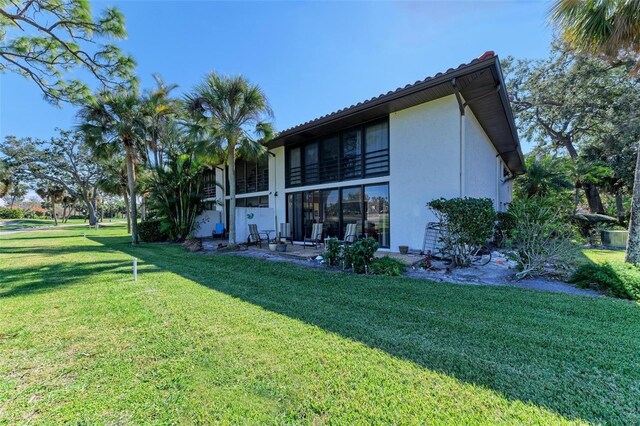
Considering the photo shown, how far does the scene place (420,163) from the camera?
903 centimetres

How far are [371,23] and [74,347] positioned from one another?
10.9m

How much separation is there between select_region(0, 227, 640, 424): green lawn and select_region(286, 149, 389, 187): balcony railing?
18.8ft

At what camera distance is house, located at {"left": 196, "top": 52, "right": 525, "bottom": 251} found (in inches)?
324

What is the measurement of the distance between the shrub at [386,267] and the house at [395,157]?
8.69ft

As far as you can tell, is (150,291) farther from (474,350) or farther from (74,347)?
(474,350)

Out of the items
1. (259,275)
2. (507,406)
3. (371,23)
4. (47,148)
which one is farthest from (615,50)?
(47,148)


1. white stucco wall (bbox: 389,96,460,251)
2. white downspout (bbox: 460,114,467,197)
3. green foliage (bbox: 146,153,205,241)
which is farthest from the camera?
green foliage (bbox: 146,153,205,241)

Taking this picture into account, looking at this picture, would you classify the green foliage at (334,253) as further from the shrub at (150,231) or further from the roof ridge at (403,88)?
the shrub at (150,231)

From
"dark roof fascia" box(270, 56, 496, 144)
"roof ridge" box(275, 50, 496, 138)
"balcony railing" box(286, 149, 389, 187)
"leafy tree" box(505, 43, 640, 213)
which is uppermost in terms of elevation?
"leafy tree" box(505, 43, 640, 213)

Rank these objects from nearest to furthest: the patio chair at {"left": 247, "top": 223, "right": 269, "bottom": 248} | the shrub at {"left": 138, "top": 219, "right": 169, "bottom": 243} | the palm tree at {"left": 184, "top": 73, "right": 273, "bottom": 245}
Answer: the palm tree at {"left": 184, "top": 73, "right": 273, "bottom": 245} < the patio chair at {"left": 247, "top": 223, "right": 269, "bottom": 248} < the shrub at {"left": 138, "top": 219, "right": 169, "bottom": 243}

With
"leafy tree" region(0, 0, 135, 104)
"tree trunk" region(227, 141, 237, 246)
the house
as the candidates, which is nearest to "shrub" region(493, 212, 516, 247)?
the house

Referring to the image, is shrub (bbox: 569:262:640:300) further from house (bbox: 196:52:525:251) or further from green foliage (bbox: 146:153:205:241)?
green foliage (bbox: 146:153:205:241)

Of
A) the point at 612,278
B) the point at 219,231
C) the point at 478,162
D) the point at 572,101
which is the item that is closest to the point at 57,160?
the point at 219,231

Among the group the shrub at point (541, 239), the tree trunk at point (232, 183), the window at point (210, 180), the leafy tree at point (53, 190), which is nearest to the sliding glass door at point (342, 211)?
the tree trunk at point (232, 183)
